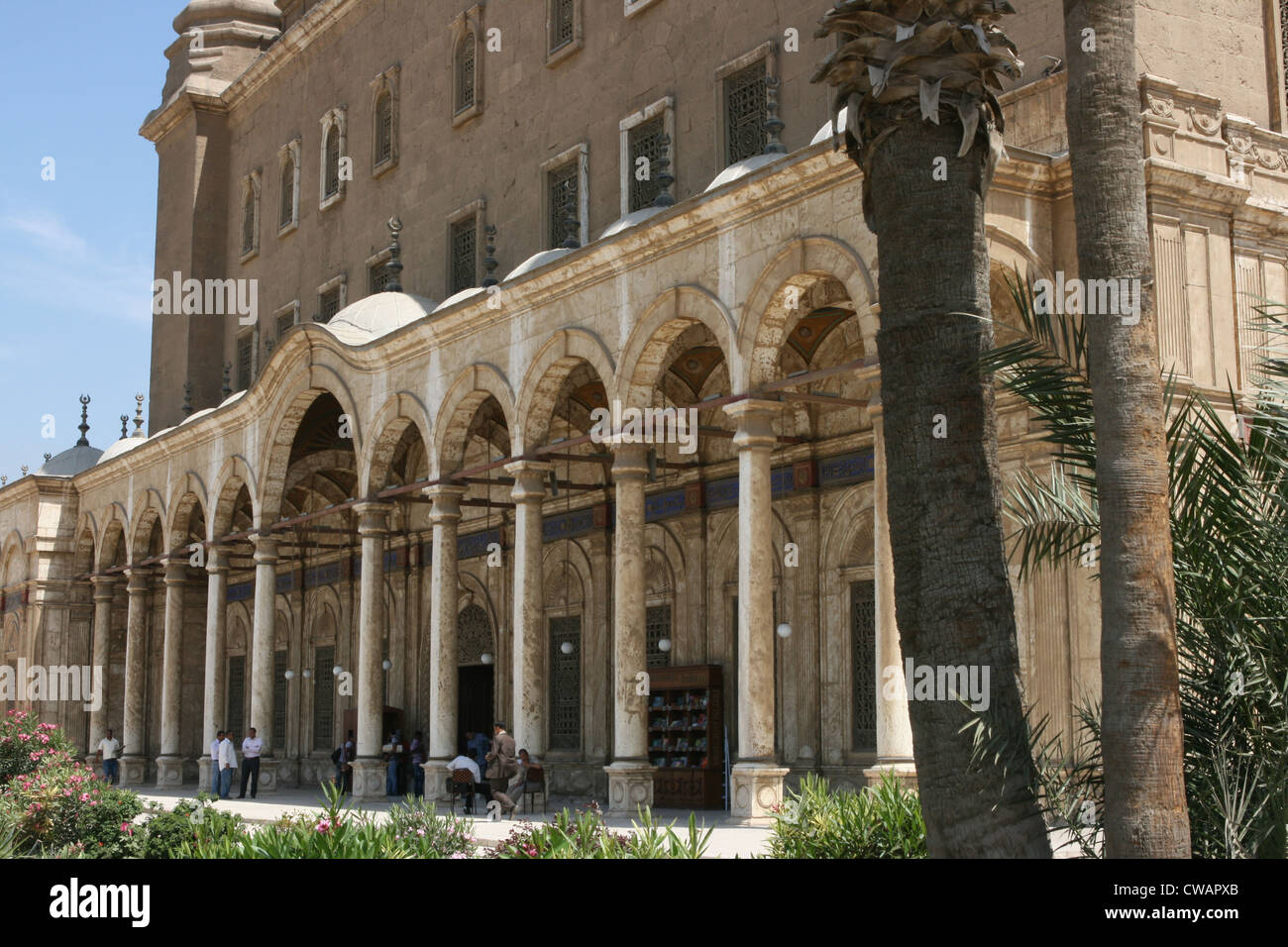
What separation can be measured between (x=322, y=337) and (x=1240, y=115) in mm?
14070

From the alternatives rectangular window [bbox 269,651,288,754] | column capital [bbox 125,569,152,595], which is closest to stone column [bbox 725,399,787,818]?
column capital [bbox 125,569,152,595]

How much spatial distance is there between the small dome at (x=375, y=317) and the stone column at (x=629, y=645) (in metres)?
7.19

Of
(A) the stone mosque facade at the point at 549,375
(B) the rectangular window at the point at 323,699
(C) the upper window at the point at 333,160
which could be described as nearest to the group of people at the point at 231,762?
(A) the stone mosque facade at the point at 549,375

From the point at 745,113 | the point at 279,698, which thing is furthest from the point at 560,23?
the point at 279,698

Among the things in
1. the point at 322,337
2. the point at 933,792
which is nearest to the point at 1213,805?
the point at 933,792

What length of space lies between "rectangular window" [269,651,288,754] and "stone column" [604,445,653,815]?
56.4ft

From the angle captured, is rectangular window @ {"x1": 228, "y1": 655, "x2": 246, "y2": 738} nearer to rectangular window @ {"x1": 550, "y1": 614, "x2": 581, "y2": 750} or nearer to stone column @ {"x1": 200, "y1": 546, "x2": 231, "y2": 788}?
stone column @ {"x1": 200, "y1": 546, "x2": 231, "y2": 788}

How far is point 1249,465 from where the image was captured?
7.78m

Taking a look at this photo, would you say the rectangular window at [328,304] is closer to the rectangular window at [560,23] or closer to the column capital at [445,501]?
the rectangular window at [560,23]

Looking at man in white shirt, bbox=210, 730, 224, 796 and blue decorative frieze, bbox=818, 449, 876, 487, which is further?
man in white shirt, bbox=210, 730, 224, 796

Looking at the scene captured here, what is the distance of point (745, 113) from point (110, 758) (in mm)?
20057

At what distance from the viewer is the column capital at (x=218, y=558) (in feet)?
92.0

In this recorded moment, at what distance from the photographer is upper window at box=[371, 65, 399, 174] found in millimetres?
29469

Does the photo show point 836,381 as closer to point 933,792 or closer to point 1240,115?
point 1240,115
